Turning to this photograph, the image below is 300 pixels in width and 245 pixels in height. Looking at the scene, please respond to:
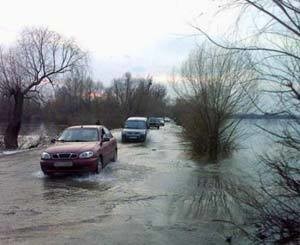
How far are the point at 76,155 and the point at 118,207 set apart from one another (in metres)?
4.98

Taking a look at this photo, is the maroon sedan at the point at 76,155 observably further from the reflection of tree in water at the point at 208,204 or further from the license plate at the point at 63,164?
the reflection of tree in water at the point at 208,204

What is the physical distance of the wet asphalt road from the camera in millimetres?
8297

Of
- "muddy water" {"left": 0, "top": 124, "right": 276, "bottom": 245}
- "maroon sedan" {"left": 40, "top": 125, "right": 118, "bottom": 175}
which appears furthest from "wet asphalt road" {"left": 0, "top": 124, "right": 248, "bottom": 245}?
"maroon sedan" {"left": 40, "top": 125, "right": 118, "bottom": 175}

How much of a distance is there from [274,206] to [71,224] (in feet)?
11.6

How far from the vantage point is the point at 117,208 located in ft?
35.1

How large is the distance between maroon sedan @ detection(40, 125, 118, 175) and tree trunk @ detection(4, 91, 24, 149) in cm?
2081

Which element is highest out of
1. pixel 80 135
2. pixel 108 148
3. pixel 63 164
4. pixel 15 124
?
pixel 80 135

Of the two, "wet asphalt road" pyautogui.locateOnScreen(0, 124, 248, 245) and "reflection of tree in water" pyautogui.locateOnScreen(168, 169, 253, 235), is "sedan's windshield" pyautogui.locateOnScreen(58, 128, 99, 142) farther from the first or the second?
"reflection of tree in water" pyautogui.locateOnScreen(168, 169, 253, 235)

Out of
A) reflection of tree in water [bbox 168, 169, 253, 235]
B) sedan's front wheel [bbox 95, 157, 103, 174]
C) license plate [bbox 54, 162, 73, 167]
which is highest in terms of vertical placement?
license plate [bbox 54, 162, 73, 167]

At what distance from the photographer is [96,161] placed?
15891 millimetres

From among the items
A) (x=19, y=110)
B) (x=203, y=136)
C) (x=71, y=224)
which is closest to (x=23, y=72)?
(x=19, y=110)

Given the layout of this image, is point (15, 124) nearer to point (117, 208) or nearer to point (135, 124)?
point (135, 124)

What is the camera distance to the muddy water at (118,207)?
8.30 metres

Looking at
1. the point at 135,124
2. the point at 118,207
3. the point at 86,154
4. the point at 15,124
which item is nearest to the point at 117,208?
the point at 118,207
